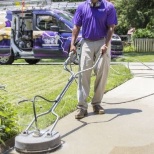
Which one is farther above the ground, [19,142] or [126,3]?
[126,3]

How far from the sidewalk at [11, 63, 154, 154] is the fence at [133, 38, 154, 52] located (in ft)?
49.3

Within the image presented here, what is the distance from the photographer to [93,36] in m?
6.36

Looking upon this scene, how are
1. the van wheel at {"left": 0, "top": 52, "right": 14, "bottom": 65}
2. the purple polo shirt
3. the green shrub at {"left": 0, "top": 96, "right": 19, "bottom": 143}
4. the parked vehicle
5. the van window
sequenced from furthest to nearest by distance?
the van wheel at {"left": 0, "top": 52, "right": 14, "bottom": 65} < the van window < the parked vehicle < the purple polo shirt < the green shrub at {"left": 0, "top": 96, "right": 19, "bottom": 143}

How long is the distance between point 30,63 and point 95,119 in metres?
10.8

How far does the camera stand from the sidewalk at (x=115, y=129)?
501 cm

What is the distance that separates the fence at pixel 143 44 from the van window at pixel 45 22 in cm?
871

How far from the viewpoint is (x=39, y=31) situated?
1520 cm

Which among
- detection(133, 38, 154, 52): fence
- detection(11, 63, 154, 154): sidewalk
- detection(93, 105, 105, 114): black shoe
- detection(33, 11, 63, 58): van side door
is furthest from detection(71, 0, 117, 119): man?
detection(133, 38, 154, 52): fence

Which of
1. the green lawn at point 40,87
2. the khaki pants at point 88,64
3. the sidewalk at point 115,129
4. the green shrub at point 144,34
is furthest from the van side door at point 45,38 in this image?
the green shrub at point 144,34

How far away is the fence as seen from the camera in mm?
22977

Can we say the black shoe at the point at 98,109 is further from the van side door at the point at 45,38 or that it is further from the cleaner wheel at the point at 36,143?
the van side door at the point at 45,38

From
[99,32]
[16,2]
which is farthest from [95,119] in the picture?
[16,2]

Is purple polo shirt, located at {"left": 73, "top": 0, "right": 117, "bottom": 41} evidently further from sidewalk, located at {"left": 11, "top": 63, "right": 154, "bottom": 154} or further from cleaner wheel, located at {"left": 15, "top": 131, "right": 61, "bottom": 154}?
cleaner wheel, located at {"left": 15, "top": 131, "right": 61, "bottom": 154}

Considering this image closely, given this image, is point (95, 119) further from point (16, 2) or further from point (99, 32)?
point (16, 2)
